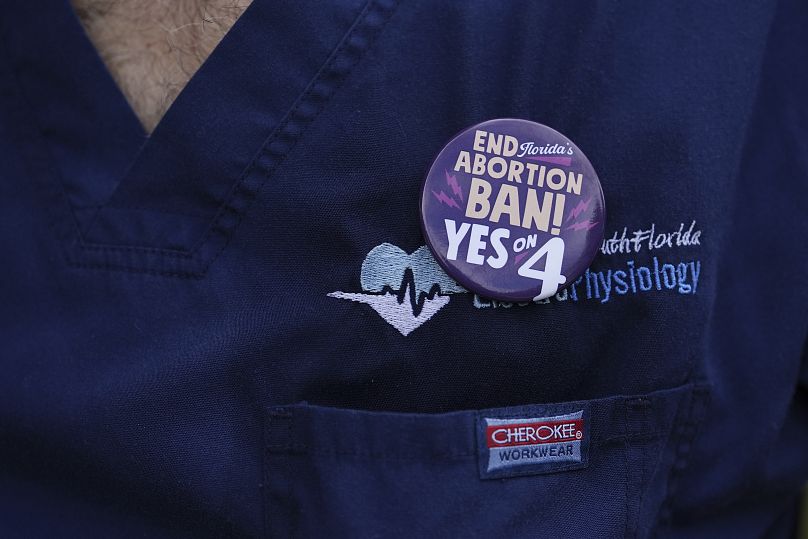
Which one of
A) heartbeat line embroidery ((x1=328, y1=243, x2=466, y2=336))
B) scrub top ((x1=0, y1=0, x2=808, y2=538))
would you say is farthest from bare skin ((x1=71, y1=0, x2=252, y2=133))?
heartbeat line embroidery ((x1=328, y1=243, x2=466, y2=336))

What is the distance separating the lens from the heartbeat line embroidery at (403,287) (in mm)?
645

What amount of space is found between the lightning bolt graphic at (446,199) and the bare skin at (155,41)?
233mm

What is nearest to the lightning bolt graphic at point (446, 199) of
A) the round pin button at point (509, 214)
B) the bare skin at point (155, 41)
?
the round pin button at point (509, 214)

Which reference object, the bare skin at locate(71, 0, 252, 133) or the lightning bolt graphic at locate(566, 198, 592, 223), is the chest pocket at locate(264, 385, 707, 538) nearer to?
the lightning bolt graphic at locate(566, 198, 592, 223)

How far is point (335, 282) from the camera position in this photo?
0.65 m

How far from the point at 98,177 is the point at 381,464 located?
0.33 m

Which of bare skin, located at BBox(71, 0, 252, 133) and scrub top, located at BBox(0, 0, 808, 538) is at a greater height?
bare skin, located at BBox(71, 0, 252, 133)

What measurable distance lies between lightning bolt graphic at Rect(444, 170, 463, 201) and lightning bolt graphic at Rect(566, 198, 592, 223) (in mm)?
87

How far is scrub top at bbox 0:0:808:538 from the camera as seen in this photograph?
0.65m

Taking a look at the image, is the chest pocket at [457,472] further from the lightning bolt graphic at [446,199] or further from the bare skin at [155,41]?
the bare skin at [155,41]

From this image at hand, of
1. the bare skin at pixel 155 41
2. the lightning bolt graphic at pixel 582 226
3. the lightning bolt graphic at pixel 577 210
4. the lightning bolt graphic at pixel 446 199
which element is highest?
the bare skin at pixel 155 41

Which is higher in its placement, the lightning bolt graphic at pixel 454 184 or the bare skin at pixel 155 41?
the bare skin at pixel 155 41

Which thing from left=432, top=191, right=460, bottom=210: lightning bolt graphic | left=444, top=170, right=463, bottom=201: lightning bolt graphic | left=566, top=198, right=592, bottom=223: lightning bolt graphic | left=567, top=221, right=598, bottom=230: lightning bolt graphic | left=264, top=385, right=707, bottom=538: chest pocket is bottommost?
left=264, top=385, right=707, bottom=538: chest pocket

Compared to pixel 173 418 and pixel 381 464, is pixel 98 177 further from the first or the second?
pixel 381 464
